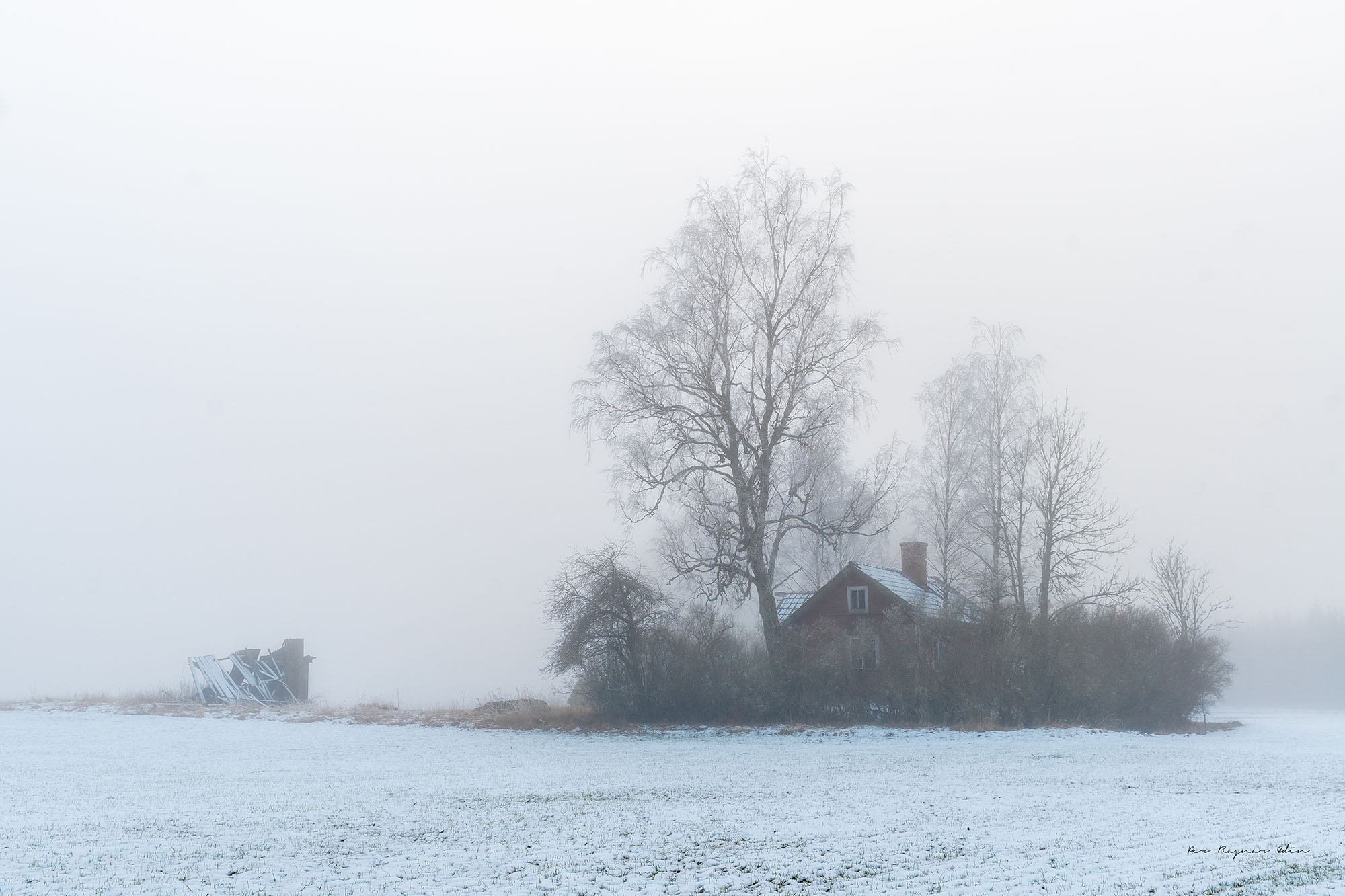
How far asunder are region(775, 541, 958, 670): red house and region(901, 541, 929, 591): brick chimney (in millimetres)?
26

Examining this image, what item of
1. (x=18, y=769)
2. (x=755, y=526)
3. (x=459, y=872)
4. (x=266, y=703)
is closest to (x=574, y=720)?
(x=755, y=526)

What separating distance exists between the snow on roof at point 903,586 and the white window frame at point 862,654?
4119mm

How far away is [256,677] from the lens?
117 feet

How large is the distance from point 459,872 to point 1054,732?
20.4m

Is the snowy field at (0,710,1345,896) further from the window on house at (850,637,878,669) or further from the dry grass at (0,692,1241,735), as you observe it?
the window on house at (850,637,878,669)

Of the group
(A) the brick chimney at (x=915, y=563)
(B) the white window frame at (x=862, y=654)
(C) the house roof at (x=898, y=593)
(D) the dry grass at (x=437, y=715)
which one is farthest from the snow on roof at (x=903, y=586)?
(D) the dry grass at (x=437, y=715)

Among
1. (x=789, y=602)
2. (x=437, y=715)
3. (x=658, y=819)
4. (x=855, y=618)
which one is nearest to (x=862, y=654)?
(x=855, y=618)

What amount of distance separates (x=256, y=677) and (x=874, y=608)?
22348 mm

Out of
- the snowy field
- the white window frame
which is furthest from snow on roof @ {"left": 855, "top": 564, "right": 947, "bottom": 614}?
the snowy field

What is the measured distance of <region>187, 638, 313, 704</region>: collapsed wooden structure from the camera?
3462 cm

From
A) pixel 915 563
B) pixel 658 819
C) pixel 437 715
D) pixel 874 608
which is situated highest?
Result: pixel 915 563

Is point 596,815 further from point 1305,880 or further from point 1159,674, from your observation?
point 1159,674

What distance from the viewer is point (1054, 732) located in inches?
985

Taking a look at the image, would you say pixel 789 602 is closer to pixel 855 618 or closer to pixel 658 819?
pixel 855 618
